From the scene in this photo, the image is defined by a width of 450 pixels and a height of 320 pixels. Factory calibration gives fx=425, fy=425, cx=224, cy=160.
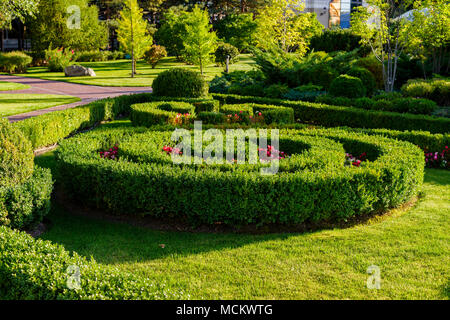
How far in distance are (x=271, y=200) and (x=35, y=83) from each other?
939 inches

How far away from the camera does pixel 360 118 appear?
12219 mm

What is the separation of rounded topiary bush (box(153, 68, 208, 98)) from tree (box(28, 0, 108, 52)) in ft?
79.4

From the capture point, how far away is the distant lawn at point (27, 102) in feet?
51.1

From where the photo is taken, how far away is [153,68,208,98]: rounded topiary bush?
14.9 meters

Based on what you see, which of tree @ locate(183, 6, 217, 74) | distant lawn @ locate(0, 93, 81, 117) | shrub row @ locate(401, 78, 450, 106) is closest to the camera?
shrub row @ locate(401, 78, 450, 106)

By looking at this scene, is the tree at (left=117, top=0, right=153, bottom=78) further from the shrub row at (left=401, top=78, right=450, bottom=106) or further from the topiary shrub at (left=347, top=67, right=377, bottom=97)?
the shrub row at (left=401, top=78, right=450, bottom=106)

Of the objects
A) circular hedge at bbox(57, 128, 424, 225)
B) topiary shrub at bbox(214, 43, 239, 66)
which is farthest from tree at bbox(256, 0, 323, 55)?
circular hedge at bbox(57, 128, 424, 225)

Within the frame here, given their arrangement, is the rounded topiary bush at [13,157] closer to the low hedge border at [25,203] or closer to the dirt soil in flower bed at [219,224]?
the low hedge border at [25,203]

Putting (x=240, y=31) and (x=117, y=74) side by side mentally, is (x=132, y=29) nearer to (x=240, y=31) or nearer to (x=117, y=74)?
(x=117, y=74)

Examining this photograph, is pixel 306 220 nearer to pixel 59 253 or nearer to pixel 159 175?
pixel 159 175

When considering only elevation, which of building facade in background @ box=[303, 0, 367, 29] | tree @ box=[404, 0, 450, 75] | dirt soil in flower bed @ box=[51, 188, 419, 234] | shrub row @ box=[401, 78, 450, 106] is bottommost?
dirt soil in flower bed @ box=[51, 188, 419, 234]

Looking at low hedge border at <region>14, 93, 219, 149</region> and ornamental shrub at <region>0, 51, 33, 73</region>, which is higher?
ornamental shrub at <region>0, 51, 33, 73</region>

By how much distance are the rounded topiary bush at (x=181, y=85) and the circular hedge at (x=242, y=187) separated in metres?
8.05

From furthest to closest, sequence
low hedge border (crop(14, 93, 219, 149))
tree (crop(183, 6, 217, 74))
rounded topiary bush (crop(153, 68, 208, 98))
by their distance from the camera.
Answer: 1. tree (crop(183, 6, 217, 74))
2. rounded topiary bush (crop(153, 68, 208, 98))
3. low hedge border (crop(14, 93, 219, 149))
